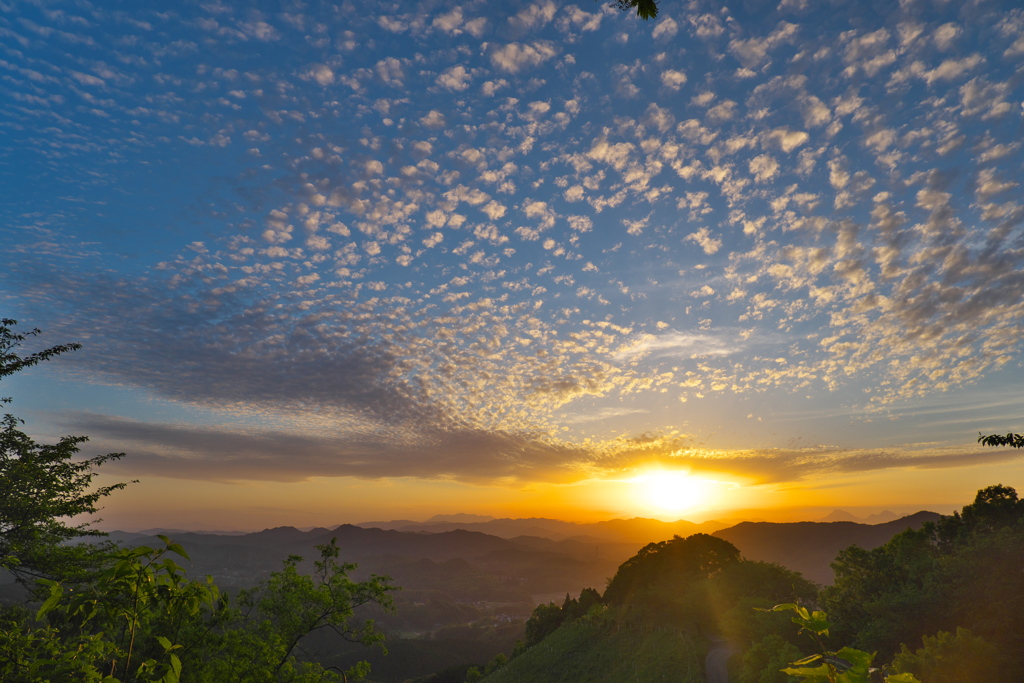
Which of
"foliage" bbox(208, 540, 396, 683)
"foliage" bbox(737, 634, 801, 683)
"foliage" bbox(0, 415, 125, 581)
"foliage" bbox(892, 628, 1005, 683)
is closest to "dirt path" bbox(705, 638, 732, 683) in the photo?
"foliage" bbox(737, 634, 801, 683)

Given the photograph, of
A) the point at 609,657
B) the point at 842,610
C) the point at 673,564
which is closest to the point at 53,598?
the point at 842,610

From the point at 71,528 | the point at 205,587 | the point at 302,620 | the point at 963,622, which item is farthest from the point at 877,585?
the point at 71,528

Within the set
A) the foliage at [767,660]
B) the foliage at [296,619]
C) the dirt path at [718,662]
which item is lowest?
the dirt path at [718,662]

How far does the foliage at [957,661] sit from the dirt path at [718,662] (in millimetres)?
15875

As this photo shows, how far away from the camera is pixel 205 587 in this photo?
4.28 meters

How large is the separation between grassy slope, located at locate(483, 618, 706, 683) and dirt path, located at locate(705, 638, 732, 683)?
2.35 feet

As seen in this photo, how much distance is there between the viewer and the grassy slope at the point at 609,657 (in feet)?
138

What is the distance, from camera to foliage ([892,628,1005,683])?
24359 mm

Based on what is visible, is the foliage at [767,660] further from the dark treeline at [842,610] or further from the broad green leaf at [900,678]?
the broad green leaf at [900,678]

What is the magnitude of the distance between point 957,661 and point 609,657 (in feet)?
113

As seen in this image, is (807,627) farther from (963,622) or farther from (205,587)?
(963,622)

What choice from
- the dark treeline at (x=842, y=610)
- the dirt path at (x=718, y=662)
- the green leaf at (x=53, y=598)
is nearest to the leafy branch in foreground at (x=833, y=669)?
the green leaf at (x=53, y=598)

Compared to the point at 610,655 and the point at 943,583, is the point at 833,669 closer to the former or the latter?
the point at 943,583

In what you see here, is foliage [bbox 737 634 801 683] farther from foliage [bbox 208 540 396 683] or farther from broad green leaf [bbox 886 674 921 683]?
broad green leaf [bbox 886 674 921 683]
